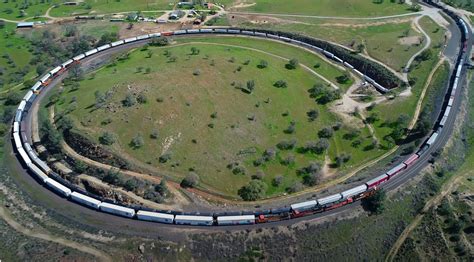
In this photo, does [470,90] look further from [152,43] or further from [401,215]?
[152,43]

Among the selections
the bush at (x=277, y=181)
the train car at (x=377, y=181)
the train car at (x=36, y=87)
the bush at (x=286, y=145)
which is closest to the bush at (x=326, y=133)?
the bush at (x=286, y=145)

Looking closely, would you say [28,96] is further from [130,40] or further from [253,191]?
[253,191]

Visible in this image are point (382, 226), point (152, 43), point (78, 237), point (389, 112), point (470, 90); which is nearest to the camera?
point (78, 237)

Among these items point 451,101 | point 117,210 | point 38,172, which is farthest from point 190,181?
point 451,101

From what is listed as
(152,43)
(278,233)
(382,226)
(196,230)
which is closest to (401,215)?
(382,226)

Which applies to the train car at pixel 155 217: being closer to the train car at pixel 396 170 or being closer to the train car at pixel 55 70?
the train car at pixel 396 170
